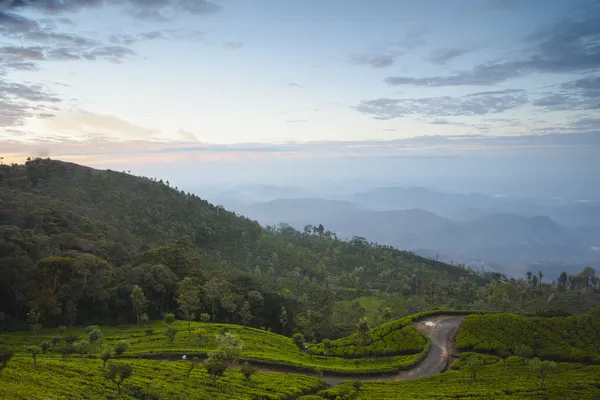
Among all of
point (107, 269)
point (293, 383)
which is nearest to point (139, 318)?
point (107, 269)

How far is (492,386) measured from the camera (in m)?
37.8

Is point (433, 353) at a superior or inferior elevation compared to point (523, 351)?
inferior

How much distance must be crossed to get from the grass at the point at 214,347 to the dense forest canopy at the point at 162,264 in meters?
5.23

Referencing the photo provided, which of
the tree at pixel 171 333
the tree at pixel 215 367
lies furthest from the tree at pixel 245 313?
the tree at pixel 215 367

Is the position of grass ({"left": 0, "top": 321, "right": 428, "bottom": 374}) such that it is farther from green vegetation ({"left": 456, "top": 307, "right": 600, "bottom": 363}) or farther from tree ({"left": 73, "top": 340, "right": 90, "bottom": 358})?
green vegetation ({"left": 456, "top": 307, "right": 600, "bottom": 363})

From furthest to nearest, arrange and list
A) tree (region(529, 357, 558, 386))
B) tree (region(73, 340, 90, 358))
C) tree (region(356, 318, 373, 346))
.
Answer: tree (region(356, 318, 373, 346)), tree (region(73, 340, 90, 358)), tree (region(529, 357, 558, 386))

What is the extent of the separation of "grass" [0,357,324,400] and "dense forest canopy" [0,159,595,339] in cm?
1896

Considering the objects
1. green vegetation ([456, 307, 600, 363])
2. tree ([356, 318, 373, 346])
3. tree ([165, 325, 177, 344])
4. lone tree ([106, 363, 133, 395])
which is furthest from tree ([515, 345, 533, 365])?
lone tree ([106, 363, 133, 395])

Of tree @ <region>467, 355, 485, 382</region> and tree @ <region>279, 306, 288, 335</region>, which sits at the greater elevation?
tree @ <region>467, 355, 485, 382</region>

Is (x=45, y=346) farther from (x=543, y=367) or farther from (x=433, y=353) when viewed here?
(x=543, y=367)

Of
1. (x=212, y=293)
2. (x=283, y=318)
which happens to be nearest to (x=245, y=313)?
(x=212, y=293)

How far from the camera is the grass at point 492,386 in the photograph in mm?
35250

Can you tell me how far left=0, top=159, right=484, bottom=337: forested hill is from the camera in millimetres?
59875

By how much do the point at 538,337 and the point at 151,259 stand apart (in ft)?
231
